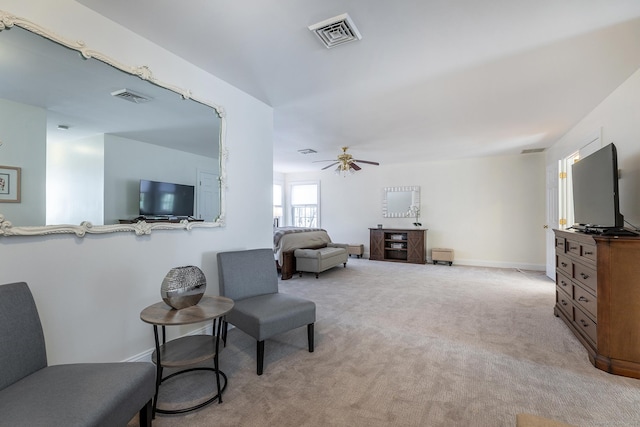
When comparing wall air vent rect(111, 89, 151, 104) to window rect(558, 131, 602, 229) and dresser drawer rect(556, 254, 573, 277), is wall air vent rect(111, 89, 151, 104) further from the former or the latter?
window rect(558, 131, 602, 229)

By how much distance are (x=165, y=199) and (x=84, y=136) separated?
2.20 ft

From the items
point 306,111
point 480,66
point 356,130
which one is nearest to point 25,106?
point 306,111

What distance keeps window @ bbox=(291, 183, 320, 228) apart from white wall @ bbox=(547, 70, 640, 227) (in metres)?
6.32

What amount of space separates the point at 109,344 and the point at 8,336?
832 millimetres

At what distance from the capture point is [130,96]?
2113mm

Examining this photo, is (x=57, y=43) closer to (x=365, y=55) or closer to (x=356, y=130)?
(x=365, y=55)

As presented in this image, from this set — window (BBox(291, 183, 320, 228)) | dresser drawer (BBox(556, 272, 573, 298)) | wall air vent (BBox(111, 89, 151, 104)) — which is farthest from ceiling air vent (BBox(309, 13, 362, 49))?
window (BBox(291, 183, 320, 228))

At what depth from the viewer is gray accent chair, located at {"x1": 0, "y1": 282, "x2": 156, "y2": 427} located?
3.39 ft

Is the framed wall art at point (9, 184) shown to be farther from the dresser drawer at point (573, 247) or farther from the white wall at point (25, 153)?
the dresser drawer at point (573, 247)

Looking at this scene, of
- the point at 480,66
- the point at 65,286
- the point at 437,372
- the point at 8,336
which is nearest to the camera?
the point at 8,336

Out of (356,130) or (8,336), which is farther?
(356,130)

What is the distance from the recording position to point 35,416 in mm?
1006

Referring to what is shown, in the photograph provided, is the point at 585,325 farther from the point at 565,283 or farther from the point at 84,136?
the point at 84,136

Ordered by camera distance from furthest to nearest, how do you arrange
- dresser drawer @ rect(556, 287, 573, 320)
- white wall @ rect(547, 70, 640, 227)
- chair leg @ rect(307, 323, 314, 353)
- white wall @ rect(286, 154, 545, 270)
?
white wall @ rect(286, 154, 545, 270) < dresser drawer @ rect(556, 287, 573, 320) < white wall @ rect(547, 70, 640, 227) < chair leg @ rect(307, 323, 314, 353)
